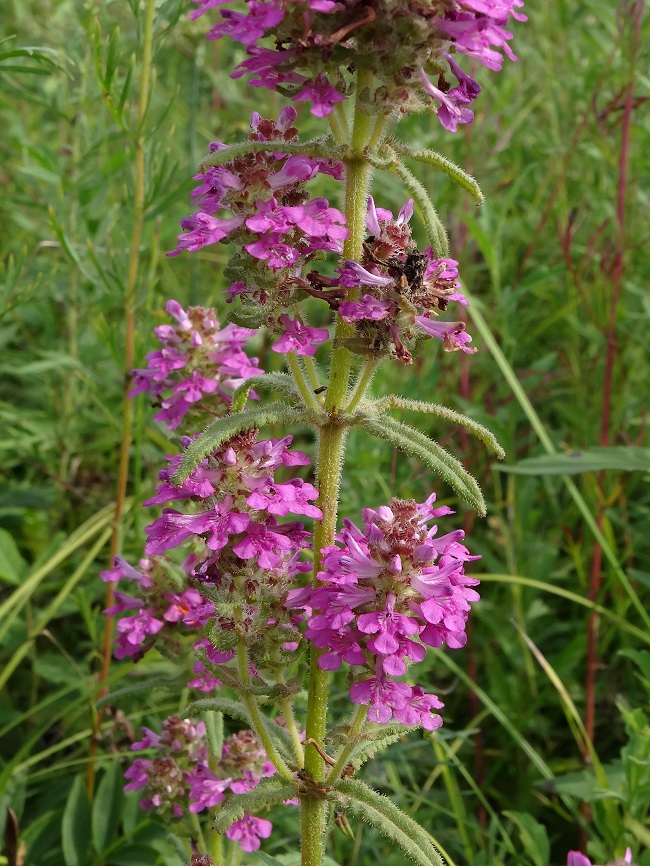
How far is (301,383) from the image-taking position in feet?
6.19

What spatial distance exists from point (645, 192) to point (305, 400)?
3353mm

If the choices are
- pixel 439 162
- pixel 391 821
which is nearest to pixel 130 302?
pixel 439 162

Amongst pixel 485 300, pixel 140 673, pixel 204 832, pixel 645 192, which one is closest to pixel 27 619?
pixel 140 673

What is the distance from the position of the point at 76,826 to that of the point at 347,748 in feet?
3.82

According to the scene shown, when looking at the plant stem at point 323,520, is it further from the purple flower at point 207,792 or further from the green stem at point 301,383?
the purple flower at point 207,792

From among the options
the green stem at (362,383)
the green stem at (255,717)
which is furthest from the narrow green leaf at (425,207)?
the green stem at (255,717)

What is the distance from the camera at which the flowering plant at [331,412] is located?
1.65 meters

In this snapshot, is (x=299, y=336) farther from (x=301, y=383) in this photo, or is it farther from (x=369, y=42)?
(x=369, y=42)

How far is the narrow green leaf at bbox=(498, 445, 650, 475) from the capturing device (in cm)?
277

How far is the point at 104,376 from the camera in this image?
13.2 feet

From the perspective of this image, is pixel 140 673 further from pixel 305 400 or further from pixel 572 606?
pixel 572 606

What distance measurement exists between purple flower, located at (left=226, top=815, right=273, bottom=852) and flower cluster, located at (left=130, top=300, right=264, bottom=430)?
98 cm

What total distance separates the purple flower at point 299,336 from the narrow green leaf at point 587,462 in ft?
3.69

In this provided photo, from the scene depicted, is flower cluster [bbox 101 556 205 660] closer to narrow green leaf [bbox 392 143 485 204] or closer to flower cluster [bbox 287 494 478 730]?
flower cluster [bbox 287 494 478 730]
